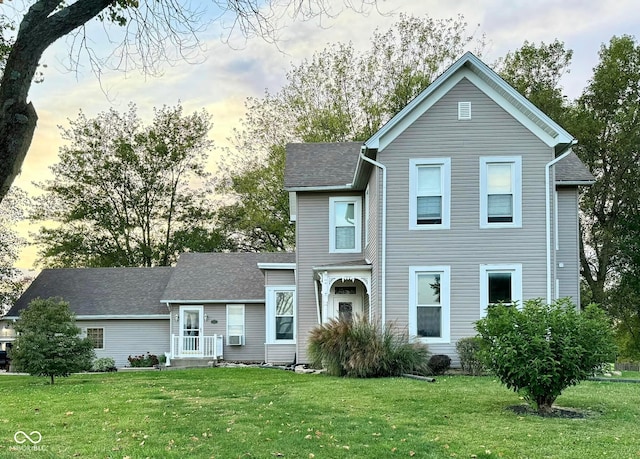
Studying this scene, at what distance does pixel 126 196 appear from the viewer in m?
40.0

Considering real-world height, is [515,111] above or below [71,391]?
above

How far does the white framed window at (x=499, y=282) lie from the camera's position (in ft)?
56.2

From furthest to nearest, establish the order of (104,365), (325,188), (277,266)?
(104,365) → (277,266) → (325,188)

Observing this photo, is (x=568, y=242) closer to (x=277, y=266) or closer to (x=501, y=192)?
(x=501, y=192)

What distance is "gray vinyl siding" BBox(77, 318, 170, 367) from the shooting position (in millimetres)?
27750

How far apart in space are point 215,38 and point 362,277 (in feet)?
42.6

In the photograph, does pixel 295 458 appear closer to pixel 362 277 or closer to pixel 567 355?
pixel 567 355

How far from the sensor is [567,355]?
907 centimetres

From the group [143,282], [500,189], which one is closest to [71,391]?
[500,189]

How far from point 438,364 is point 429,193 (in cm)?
428

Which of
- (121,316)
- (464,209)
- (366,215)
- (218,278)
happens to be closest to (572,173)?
(464,209)

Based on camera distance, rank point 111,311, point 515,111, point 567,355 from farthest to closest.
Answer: point 111,311 < point 515,111 < point 567,355

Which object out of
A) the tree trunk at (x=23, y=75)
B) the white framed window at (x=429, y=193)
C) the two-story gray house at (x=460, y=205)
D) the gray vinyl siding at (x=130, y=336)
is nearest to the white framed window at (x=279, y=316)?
the two-story gray house at (x=460, y=205)
